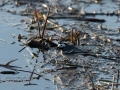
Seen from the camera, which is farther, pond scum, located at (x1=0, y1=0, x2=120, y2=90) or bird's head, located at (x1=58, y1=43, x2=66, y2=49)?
bird's head, located at (x1=58, y1=43, x2=66, y2=49)

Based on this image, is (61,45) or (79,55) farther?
(61,45)

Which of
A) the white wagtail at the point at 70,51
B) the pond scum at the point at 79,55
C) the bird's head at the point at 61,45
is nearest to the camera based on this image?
the pond scum at the point at 79,55

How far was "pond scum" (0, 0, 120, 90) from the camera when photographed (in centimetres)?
445

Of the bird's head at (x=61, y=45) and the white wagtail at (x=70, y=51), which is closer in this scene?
the white wagtail at (x=70, y=51)

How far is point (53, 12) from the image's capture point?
8234 millimetres

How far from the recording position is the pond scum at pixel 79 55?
445cm

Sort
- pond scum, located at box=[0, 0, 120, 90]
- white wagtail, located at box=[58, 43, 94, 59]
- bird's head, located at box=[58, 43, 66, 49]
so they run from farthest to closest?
1. bird's head, located at box=[58, 43, 66, 49]
2. white wagtail, located at box=[58, 43, 94, 59]
3. pond scum, located at box=[0, 0, 120, 90]

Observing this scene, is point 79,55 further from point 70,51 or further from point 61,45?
point 61,45

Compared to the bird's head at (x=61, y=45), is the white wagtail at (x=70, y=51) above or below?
below

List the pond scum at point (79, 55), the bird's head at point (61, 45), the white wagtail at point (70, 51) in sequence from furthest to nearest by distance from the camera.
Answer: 1. the bird's head at point (61, 45)
2. the white wagtail at point (70, 51)
3. the pond scum at point (79, 55)

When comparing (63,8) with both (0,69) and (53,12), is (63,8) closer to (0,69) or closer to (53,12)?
(53,12)

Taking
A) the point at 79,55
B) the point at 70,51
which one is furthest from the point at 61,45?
the point at 79,55

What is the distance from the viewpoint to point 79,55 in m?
5.41

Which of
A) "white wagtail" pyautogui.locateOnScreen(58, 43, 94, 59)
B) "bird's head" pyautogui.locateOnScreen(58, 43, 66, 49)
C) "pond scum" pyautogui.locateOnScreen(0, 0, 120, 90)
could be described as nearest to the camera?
"pond scum" pyautogui.locateOnScreen(0, 0, 120, 90)
